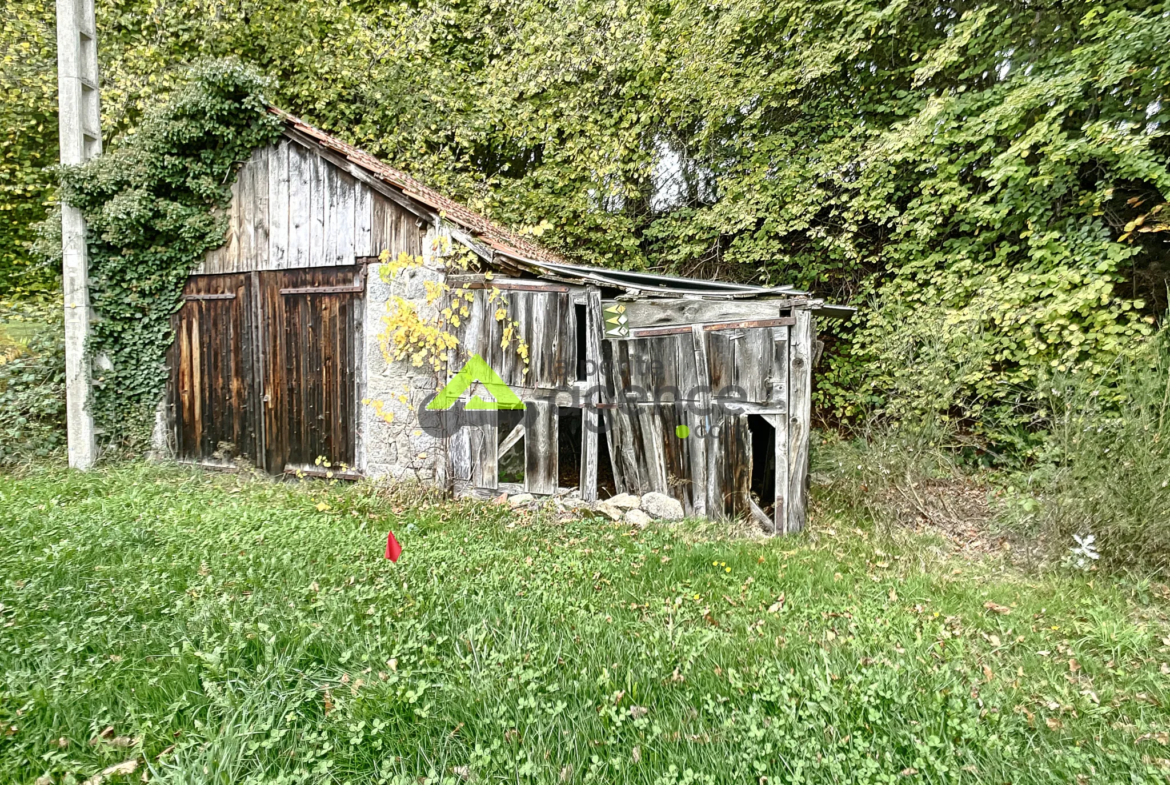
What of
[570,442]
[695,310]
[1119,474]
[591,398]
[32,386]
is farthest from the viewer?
[570,442]

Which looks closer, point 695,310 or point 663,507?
point 695,310

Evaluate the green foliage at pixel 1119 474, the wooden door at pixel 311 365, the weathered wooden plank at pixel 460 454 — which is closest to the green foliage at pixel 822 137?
the green foliage at pixel 1119 474

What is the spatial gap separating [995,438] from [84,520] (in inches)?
398


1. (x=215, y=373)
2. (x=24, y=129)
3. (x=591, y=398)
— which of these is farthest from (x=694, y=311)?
(x=24, y=129)

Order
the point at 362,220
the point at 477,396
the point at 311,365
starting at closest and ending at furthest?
the point at 477,396, the point at 362,220, the point at 311,365

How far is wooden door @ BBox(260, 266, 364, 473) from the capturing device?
253 inches

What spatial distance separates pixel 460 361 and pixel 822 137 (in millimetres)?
Answer: 6733

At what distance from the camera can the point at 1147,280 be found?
19.6 ft

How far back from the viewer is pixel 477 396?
5.97 metres

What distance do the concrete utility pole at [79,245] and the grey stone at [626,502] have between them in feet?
23.3

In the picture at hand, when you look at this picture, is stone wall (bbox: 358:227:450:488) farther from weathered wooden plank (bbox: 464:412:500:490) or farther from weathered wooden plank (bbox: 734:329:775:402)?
weathered wooden plank (bbox: 734:329:775:402)

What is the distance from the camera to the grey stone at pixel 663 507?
5.51 meters

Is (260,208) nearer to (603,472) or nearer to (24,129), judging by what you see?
(603,472)

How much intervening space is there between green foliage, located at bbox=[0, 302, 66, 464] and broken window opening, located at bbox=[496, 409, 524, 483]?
6448mm
